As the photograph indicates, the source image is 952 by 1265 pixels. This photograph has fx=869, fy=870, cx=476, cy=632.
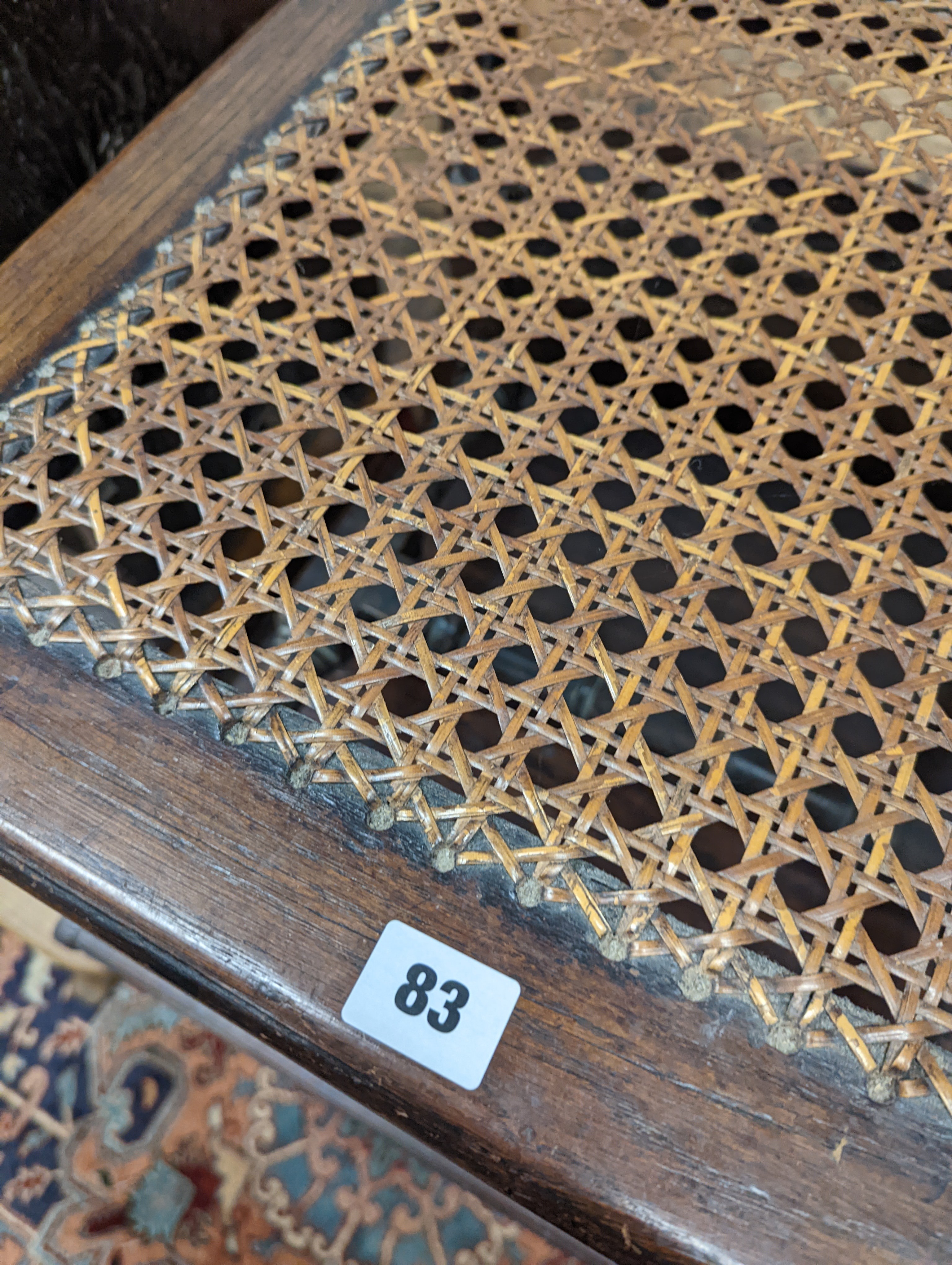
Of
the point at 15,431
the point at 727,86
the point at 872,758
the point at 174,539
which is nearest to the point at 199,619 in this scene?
the point at 174,539

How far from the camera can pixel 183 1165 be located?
2.33 feet

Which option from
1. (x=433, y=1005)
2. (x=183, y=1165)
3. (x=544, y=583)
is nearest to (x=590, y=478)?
(x=544, y=583)

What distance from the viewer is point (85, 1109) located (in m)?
0.73

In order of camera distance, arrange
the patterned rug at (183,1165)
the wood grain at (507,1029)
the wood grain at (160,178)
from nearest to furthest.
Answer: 1. the wood grain at (507,1029)
2. the wood grain at (160,178)
3. the patterned rug at (183,1165)

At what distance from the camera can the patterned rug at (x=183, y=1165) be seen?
68 cm

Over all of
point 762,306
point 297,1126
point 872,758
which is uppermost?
point 762,306

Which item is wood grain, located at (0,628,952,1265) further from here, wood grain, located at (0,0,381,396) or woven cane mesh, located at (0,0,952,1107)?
wood grain, located at (0,0,381,396)

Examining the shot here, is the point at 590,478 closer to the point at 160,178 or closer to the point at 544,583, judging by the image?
the point at 544,583

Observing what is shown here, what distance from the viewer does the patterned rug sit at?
0.68 metres

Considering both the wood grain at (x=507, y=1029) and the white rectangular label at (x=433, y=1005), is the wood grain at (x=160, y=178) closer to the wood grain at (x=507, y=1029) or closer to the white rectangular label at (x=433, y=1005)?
the wood grain at (x=507, y=1029)

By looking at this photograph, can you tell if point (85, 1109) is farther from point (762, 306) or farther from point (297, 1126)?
point (762, 306)

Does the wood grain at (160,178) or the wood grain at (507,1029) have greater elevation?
the wood grain at (160,178)

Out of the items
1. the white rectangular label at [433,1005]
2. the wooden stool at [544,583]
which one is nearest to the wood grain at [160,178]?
the wooden stool at [544,583]

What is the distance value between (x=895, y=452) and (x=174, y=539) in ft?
1.14
